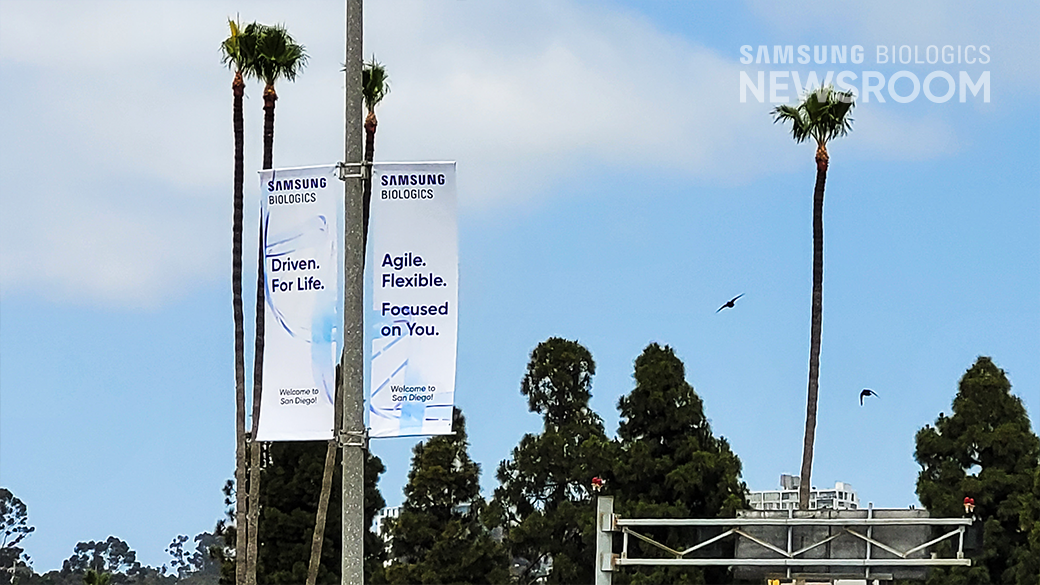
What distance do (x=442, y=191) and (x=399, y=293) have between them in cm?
81

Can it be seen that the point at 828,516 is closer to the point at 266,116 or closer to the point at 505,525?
the point at 266,116

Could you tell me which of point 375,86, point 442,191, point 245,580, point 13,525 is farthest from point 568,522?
point 13,525

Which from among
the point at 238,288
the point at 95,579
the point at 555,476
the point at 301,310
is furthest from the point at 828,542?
the point at 95,579

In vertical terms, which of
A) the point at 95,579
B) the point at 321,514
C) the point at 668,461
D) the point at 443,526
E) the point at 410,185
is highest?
the point at 410,185

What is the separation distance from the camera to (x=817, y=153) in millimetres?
39031

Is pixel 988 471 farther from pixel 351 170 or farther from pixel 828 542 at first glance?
pixel 351 170

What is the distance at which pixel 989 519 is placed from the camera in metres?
41.7

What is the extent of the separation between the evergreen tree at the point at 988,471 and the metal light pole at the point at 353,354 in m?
31.5

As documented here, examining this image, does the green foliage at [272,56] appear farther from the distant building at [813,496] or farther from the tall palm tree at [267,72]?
the distant building at [813,496]

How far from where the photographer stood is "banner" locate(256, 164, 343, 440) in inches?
494

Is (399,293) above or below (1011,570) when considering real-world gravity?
above

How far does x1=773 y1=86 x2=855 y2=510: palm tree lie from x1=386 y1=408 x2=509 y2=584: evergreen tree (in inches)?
446

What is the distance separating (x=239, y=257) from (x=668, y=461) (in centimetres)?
1227

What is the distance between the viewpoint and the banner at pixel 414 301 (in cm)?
1189
